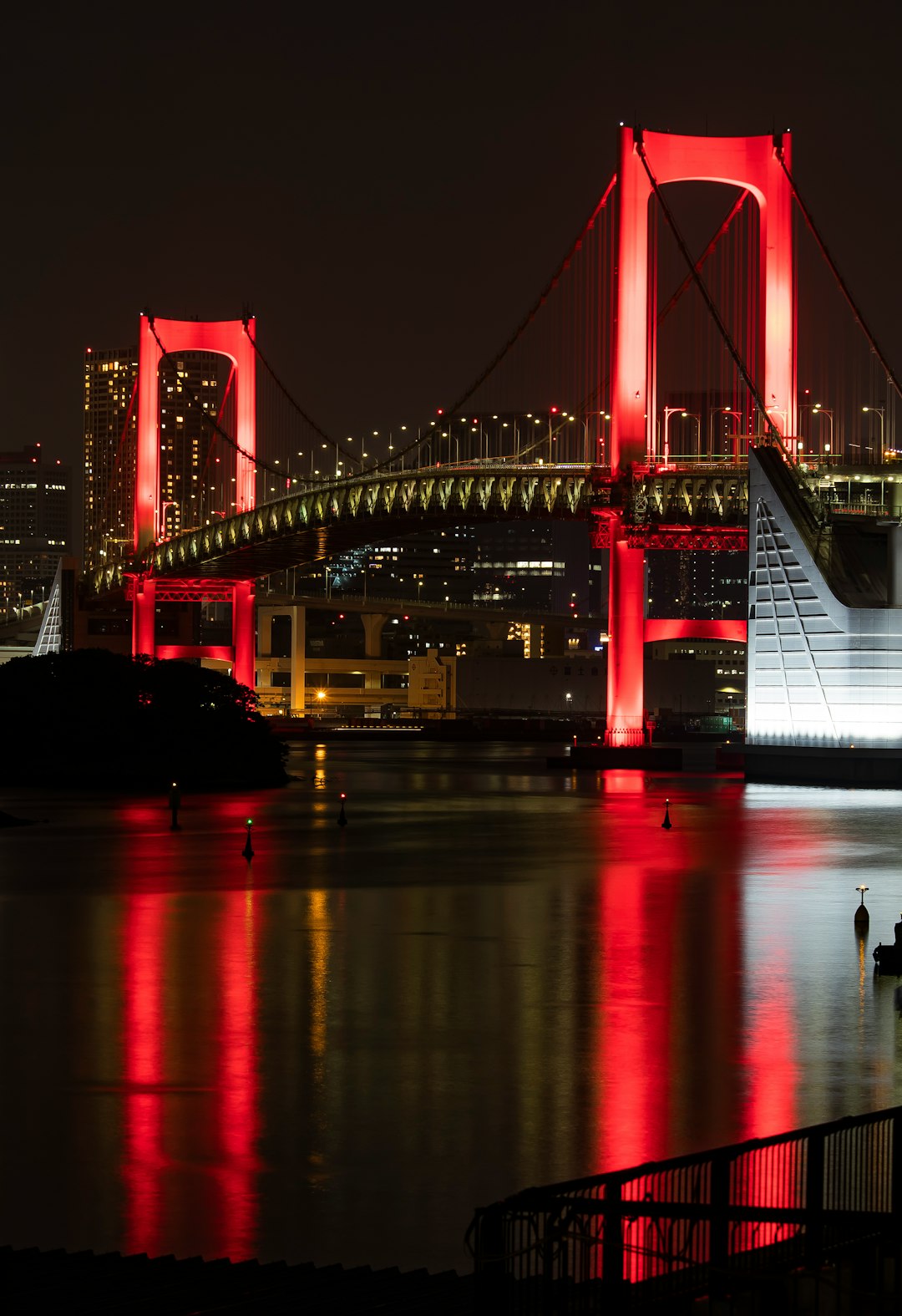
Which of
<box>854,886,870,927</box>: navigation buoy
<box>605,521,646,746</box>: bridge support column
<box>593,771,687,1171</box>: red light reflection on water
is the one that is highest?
<box>605,521,646,746</box>: bridge support column

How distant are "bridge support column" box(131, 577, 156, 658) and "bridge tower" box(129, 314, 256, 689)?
37 millimetres

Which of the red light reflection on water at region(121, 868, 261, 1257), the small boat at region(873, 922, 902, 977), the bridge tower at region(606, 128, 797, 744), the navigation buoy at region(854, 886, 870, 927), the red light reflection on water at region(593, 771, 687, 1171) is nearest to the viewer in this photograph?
the red light reflection on water at region(121, 868, 261, 1257)

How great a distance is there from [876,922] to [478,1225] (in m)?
14.0

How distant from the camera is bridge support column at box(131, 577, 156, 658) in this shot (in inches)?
3410

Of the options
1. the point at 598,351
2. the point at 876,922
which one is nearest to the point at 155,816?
the point at 876,922

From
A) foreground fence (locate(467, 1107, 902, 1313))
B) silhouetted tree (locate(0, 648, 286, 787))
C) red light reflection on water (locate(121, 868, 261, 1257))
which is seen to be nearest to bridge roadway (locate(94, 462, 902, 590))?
silhouetted tree (locate(0, 648, 286, 787))

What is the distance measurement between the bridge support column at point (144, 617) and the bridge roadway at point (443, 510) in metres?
0.97

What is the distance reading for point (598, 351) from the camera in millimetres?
63812

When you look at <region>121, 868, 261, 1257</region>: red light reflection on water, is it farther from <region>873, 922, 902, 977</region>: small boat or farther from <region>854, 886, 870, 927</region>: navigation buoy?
<region>854, 886, 870, 927</region>: navigation buoy

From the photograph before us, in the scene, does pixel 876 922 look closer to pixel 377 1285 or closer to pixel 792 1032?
pixel 792 1032

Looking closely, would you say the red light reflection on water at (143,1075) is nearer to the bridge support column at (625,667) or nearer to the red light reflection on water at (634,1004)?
the red light reflection on water at (634,1004)

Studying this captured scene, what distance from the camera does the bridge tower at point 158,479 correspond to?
88375 mm

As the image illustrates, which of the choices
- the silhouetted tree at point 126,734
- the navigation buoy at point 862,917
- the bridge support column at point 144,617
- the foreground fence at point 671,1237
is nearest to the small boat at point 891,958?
the navigation buoy at point 862,917

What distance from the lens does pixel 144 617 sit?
285 feet
